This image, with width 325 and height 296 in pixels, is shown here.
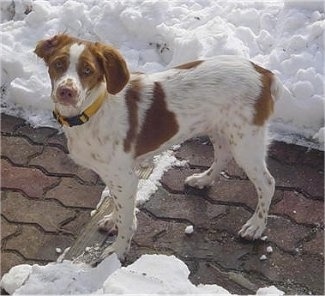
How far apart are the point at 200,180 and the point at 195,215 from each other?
0.88 ft

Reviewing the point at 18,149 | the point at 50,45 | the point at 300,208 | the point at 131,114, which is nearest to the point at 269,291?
the point at 300,208

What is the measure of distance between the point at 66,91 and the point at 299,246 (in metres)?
1.71

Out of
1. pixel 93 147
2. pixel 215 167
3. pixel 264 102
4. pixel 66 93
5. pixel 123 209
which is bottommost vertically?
pixel 215 167

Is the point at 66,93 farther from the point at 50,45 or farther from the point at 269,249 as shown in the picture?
the point at 269,249

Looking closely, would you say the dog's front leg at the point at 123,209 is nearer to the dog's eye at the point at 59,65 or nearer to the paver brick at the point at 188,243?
the paver brick at the point at 188,243

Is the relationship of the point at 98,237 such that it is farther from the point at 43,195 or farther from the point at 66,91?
the point at 66,91

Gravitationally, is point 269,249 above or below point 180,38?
below

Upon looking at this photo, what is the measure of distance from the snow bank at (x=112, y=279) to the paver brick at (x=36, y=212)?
0.48 metres

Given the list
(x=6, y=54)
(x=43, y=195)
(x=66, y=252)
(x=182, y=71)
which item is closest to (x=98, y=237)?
(x=66, y=252)

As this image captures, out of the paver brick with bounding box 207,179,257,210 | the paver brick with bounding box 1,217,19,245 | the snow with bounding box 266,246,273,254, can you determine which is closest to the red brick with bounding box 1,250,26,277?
the paver brick with bounding box 1,217,19,245

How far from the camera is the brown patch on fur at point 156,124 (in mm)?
3586

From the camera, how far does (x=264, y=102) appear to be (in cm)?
366

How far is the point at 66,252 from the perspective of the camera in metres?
3.84

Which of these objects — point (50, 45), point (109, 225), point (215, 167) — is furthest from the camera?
point (215, 167)
